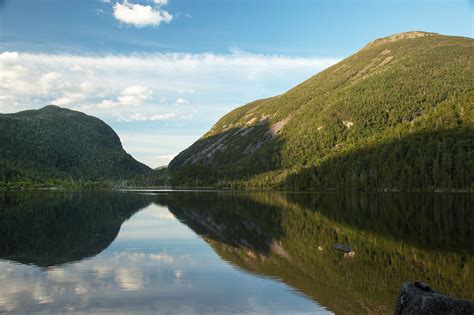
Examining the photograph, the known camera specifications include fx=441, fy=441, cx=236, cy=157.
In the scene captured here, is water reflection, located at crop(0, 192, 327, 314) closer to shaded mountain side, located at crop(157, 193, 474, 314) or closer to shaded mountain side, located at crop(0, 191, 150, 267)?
shaded mountain side, located at crop(0, 191, 150, 267)

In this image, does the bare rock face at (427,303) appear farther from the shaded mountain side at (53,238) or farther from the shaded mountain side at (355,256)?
the shaded mountain side at (53,238)

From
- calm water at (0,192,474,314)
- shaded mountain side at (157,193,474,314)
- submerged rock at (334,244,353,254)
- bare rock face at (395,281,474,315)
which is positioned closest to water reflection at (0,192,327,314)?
calm water at (0,192,474,314)

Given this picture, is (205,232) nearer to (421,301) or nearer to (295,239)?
(295,239)

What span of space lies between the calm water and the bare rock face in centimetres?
1014

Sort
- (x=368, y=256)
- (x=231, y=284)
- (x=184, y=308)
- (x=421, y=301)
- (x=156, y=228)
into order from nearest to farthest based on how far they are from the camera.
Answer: (x=421, y=301) < (x=184, y=308) < (x=231, y=284) < (x=368, y=256) < (x=156, y=228)

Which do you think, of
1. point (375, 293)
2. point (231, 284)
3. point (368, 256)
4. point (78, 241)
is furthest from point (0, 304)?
point (368, 256)

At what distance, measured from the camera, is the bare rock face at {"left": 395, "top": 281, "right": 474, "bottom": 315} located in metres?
13.5

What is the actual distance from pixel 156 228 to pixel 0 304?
43122 millimetres

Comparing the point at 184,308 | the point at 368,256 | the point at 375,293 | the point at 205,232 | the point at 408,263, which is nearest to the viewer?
the point at 184,308

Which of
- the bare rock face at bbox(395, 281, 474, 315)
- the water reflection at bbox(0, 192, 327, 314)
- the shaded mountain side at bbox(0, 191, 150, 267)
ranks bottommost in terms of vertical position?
the water reflection at bbox(0, 192, 327, 314)

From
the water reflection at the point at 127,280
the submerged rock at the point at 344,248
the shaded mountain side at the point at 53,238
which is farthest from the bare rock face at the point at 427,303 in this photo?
the shaded mountain side at the point at 53,238

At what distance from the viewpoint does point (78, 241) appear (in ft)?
169

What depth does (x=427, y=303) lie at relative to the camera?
45.6 ft

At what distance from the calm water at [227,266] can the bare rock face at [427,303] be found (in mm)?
10143
